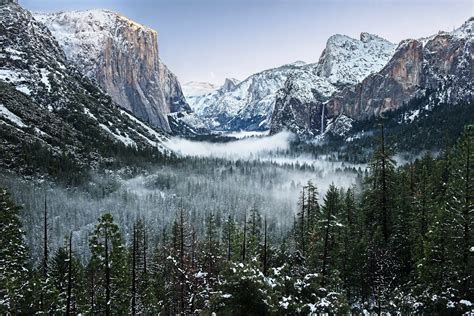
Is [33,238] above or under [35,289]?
under

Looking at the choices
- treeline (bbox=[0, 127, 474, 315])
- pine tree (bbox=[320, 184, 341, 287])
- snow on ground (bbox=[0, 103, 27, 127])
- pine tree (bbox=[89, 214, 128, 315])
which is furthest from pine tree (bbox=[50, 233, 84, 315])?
snow on ground (bbox=[0, 103, 27, 127])

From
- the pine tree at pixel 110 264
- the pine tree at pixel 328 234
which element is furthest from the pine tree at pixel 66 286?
the pine tree at pixel 328 234

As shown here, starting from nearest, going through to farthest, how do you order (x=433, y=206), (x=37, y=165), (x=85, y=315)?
(x=85, y=315), (x=433, y=206), (x=37, y=165)

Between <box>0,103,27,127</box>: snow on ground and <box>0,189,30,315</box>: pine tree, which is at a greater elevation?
<box>0,103,27,127</box>: snow on ground

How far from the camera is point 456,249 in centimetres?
2892

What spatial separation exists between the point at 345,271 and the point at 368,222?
678 cm

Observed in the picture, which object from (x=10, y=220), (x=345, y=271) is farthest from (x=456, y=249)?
(x=10, y=220)

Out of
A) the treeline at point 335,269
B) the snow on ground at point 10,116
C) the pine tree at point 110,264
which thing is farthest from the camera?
the snow on ground at point 10,116

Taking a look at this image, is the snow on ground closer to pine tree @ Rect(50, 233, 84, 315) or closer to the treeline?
the treeline

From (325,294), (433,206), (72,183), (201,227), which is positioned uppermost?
(433,206)

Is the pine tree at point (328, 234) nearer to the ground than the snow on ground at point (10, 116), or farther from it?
nearer to the ground

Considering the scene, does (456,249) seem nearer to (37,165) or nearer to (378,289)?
(378,289)

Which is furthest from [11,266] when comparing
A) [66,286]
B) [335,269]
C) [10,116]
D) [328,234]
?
[10,116]

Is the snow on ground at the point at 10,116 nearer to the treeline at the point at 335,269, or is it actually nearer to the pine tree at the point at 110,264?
the treeline at the point at 335,269
